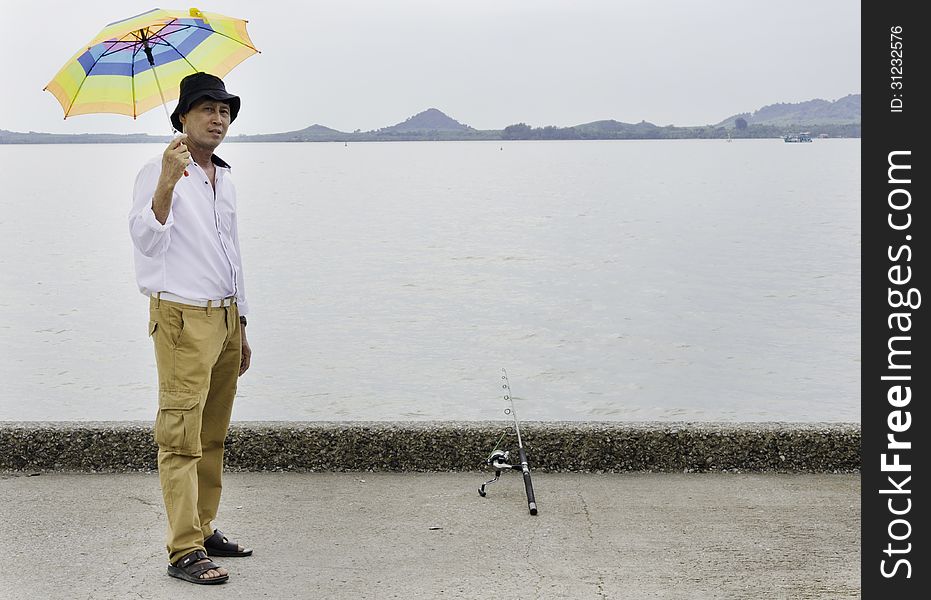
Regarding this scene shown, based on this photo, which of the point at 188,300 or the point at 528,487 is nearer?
the point at 188,300

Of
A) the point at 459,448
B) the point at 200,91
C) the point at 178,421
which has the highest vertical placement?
the point at 200,91

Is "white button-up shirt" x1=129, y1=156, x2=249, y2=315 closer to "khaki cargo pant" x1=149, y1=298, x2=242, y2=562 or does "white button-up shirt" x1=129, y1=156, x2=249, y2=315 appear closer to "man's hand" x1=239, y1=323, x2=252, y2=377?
"khaki cargo pant" x1=149, y1=298, x2=242, y2=562

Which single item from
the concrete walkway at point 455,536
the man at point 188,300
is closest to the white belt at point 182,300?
the man at point 188,300

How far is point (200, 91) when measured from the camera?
4.12 metres

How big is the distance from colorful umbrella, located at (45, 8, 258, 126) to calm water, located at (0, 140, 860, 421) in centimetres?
839

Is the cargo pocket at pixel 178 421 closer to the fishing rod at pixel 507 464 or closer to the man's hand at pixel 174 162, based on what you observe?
the man's hand at pixel 174 162

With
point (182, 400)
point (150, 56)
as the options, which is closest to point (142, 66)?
point (150, 56)

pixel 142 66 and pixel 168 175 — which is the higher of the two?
pixel 142 66

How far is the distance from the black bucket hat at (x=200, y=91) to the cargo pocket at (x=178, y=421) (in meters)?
0.99

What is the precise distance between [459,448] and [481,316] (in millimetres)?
15469

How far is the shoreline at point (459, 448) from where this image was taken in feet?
17.6

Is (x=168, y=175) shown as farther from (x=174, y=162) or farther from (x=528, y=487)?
(x=528, y=487)
